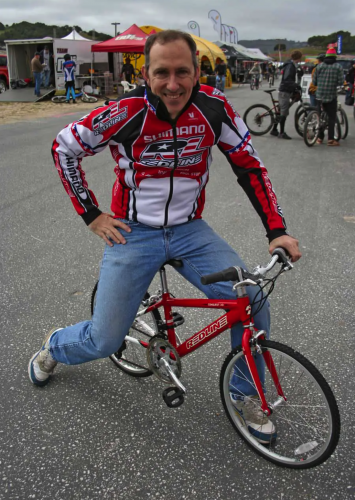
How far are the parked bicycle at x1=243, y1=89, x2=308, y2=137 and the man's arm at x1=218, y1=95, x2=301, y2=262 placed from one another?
955cm

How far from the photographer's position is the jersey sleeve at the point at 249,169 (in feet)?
7.34

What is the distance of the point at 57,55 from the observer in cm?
2264

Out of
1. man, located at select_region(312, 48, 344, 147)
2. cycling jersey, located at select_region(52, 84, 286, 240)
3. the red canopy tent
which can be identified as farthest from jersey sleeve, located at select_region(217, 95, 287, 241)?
the red canopy tent

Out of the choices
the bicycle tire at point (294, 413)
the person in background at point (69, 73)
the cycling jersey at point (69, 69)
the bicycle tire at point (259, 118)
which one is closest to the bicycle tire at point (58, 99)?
the person in background at point (69, 73)

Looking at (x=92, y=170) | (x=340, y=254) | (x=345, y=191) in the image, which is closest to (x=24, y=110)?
(x=92, y=170)

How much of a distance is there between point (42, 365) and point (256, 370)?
1329 mm

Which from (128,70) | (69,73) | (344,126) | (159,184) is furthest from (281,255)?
(128,70)

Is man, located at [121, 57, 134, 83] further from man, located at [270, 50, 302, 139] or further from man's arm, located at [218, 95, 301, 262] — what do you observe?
man's arm, located at [218, 95, 301, 262]

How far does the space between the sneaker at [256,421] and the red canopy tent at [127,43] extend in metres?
21.0

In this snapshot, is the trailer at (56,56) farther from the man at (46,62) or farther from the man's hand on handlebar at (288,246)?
the man's hand on handlebar at (288,246)

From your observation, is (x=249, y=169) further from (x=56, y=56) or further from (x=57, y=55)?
(x=57, y=55)

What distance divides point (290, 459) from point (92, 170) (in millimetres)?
6885

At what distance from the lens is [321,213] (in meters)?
5.96

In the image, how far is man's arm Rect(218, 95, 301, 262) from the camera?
2238 mm
